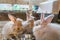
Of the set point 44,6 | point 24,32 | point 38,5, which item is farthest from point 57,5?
point 24,32

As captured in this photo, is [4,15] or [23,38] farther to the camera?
[4,15]

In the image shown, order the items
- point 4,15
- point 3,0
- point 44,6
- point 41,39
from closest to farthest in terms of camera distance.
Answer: point 41,39 < point 4,15 < point 44,6 < point 3,0

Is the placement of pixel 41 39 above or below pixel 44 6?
below

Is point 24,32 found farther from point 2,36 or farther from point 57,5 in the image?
point 57,5

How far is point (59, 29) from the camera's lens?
62cm

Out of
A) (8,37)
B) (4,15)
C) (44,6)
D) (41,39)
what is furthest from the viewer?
(44,6)

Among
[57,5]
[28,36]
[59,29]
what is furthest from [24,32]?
[57,5]

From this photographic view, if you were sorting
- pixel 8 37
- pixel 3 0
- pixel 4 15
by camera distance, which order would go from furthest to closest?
pixel 3 0 → pixel 4 15 → pixel 8 37

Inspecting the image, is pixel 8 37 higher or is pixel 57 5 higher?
pixel 57 5

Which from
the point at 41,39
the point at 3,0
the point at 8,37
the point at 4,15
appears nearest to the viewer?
the point at 41,39

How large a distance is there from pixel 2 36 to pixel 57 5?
2.05 ft

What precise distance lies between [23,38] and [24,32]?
32 mm

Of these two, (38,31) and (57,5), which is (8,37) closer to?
(38,31)

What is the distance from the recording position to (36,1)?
1.43m
